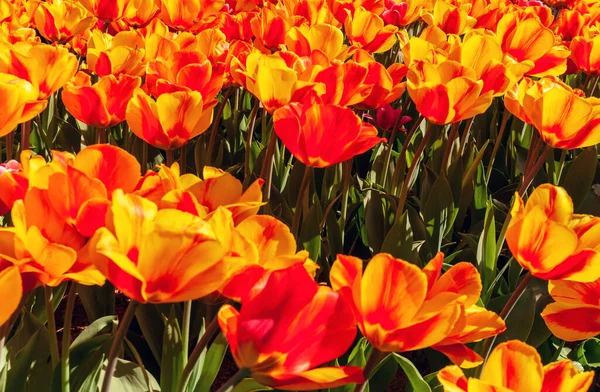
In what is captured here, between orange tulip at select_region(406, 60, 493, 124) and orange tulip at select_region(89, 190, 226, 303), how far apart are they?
2.76ft

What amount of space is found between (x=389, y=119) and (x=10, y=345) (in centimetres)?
107

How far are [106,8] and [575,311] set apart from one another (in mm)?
1593

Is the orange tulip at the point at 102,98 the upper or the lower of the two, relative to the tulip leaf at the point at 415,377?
upper

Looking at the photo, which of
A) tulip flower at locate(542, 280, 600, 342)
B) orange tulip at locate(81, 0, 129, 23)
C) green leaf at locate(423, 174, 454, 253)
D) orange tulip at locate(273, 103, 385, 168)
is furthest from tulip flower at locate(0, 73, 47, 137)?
orange tulip at locate(81, 0, 129, 23)

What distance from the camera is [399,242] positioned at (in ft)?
4.74

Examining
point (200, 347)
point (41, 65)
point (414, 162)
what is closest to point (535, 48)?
point (414, 162)

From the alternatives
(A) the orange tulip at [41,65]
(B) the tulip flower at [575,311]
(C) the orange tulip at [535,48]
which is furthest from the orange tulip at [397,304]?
(C) the orange tulip at [535,48]

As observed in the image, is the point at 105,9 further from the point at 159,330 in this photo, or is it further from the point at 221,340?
the point at 221,340

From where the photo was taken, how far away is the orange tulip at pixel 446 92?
4.44 ft

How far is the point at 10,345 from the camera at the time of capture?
1.15m

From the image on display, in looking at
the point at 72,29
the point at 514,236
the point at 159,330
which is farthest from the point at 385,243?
the point at 72,29

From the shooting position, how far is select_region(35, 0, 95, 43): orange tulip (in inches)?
78.0

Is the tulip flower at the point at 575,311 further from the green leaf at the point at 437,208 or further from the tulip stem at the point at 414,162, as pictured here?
the green leaf at the point at 437,208

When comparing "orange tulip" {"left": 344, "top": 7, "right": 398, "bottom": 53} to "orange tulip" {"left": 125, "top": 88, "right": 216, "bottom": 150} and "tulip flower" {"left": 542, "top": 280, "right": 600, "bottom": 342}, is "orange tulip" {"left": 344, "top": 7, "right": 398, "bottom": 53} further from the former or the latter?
"tulip flower" {"left": 542, "top": 280, "right": 600, "bottom": 342}
